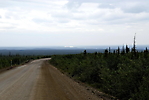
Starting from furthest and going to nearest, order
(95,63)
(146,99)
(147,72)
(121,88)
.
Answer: (95,63)
(121,88)
(147,72)
(146,99)

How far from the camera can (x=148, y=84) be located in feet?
28.1

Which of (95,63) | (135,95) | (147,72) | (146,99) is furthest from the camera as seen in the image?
(95,63)

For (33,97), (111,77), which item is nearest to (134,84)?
(111,77)

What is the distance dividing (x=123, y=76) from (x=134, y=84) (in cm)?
115

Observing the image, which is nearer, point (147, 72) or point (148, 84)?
point (148, 84)

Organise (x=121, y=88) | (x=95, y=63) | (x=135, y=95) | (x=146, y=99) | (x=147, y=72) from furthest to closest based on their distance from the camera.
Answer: (x=95, y=63) < (x=121, y=88) < (x=147, y=72) < (x=135, y=95) < (x=146, y=99)

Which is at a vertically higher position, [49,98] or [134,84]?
[134,84]

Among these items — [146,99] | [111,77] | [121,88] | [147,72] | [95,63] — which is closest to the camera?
[146,99]

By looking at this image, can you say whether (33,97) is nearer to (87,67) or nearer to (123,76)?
(123,76)

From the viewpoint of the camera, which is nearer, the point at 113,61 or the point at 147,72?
the point at 147,72

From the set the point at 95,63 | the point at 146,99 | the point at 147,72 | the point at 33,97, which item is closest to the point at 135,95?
the point at 146,99

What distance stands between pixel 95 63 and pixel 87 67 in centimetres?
100

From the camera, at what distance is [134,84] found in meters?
9.59

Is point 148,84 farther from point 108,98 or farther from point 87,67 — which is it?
point 87,67
